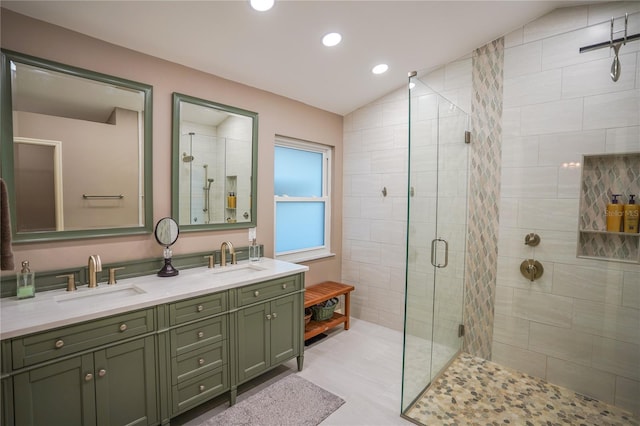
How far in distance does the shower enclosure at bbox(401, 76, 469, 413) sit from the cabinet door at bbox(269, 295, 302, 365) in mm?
871

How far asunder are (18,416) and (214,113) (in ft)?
7.00

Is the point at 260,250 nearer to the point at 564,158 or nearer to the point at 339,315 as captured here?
the point at 339,315

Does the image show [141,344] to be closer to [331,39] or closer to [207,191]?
[207,191]

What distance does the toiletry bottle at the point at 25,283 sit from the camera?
1663mm

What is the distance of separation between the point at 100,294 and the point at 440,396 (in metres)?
2.37

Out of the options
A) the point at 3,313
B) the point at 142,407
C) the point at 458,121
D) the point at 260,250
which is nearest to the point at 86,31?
the point at 3,313

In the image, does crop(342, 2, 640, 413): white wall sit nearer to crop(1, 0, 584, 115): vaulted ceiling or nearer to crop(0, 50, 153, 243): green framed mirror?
crop(1, 0, 584, 115): vaulted ceiling

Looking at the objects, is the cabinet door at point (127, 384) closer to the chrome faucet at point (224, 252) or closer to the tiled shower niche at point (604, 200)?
the chrome faucet at point (224, 252)

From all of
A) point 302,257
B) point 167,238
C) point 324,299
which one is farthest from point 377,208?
point 167,238

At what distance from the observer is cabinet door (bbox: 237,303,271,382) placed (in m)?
2.15

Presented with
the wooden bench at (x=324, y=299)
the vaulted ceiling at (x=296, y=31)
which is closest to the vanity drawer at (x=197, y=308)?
the wooden bench at (x=324, y=299)

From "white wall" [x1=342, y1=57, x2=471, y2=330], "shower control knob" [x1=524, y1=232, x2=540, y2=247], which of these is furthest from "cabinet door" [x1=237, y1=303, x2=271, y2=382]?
"shower control knob" [x1=524, y1=232, x2=540, y2=247]

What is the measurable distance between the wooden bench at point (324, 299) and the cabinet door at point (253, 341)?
58 cm

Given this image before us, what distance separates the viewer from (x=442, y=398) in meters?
2.25
